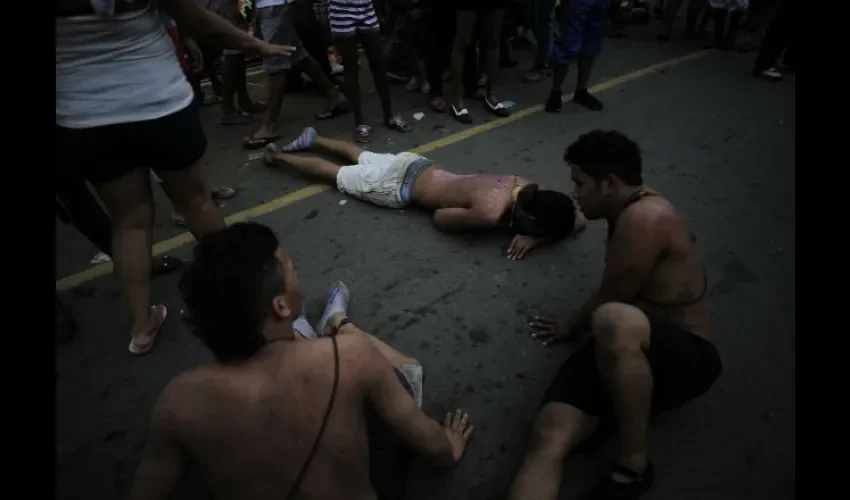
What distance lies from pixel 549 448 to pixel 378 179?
2033mm

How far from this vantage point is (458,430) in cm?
189

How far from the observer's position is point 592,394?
176cm

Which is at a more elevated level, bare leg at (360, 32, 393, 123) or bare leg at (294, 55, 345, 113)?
bare leg at (360, 32, 393, 123)

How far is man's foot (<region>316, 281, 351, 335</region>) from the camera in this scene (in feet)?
7.58

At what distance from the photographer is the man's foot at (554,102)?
4.68 m

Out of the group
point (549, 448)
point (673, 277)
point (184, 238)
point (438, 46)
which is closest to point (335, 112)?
point (438, 46)

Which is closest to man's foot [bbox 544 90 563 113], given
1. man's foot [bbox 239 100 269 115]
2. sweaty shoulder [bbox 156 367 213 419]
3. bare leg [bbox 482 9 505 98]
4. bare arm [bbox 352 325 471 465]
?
bare leg [bbox 482 9 505 98]

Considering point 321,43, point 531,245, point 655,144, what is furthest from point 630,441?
point 321,43

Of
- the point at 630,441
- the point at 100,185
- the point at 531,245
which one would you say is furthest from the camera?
the point at 531,245

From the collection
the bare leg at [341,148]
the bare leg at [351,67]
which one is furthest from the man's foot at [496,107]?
the bare leg at [341,148]

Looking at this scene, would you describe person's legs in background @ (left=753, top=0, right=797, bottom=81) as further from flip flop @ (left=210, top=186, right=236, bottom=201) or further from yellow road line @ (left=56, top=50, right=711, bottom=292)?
flip flop @ (left=210, top=186, right=236, bottom=201)

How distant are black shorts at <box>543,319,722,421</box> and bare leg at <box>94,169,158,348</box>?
65.8 inches

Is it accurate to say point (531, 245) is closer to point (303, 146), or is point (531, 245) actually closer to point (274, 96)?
point (303, 146)

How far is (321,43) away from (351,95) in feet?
3.88
